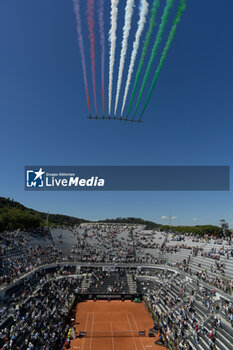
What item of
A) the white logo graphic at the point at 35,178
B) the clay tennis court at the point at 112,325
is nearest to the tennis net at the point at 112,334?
the clay tennis court at the point at 112,325

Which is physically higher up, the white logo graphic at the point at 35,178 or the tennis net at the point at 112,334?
the white logo graphic at the point at 35,178

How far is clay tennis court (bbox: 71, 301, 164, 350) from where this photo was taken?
86.8ft

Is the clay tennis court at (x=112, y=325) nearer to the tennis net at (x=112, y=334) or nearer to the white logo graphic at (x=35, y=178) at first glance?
the tennis net at (x=112, y=334)

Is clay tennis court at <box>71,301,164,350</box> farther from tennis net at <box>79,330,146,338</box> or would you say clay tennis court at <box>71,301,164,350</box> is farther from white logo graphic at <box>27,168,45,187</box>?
white logo graphic at <box>27,168,45,187</box>

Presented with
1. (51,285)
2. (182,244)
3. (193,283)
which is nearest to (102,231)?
(182,244)

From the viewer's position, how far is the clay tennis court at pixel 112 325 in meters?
26.4

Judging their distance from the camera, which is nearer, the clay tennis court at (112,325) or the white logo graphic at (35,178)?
the clay tennis court at (112,325)

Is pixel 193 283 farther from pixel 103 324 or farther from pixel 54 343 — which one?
pixel 54 343

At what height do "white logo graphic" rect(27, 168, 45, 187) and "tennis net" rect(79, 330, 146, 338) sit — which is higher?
"white logo graphic" rect(27, 168, 45, 187)

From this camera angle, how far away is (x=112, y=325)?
31.8 m

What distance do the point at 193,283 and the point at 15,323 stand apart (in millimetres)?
27036

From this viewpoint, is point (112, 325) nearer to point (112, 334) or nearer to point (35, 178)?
point (112, 334)

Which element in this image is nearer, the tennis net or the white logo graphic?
the tennis net

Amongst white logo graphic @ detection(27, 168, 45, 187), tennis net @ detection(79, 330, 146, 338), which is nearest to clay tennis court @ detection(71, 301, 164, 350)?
tennis net @ detection(79, 330, 146, 338)
